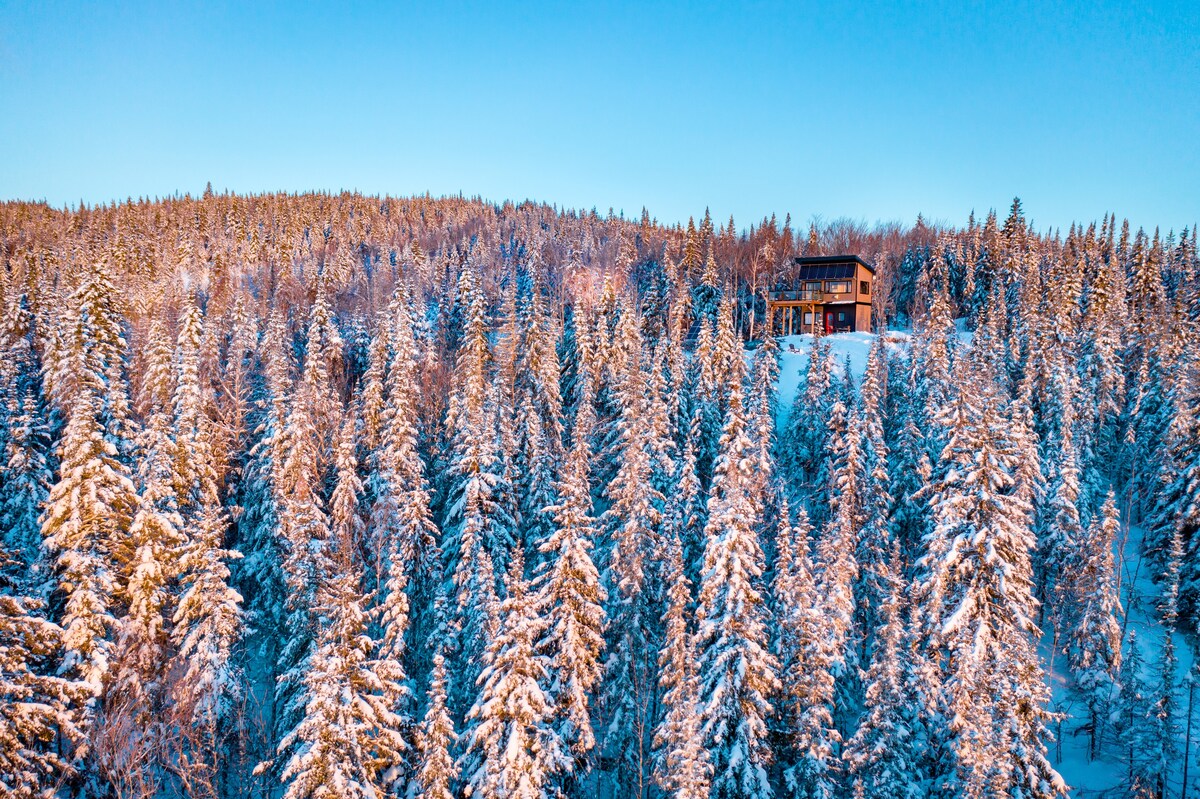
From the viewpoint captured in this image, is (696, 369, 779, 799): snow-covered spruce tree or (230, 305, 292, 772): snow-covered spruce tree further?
(230, 305, 292, 772): snow-covered spruce tree

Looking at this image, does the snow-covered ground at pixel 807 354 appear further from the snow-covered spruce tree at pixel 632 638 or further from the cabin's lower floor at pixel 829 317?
the snow-covered spruce tree at pixel 632 638

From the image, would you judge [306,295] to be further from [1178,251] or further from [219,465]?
[1178,251]

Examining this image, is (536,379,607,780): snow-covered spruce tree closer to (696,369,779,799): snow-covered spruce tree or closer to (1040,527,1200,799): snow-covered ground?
(696,369,779,799): snow-covered spruce tree

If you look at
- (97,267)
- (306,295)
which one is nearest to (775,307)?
(306,295)

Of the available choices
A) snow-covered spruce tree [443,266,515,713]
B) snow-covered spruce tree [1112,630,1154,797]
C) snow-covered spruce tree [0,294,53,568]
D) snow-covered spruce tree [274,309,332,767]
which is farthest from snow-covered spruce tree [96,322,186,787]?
snow-covered spruce tree [1112,630,1154,797]

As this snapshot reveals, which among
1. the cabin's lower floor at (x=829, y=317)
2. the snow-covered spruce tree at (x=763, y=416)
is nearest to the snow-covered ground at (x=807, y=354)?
the cabin's lower floor at (x=829, y=317)
